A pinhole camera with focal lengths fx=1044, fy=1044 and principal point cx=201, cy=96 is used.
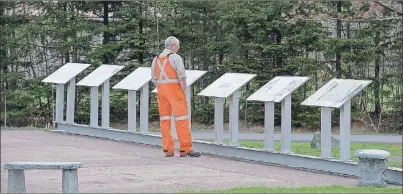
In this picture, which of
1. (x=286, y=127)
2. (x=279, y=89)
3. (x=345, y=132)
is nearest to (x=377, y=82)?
(x=279, y=89)

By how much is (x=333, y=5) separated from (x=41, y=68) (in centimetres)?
783

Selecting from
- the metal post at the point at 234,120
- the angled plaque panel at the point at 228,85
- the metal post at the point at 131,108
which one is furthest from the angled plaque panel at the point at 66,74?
the metal post at the point at 234,120

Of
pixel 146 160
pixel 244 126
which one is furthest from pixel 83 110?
pixel 146 160

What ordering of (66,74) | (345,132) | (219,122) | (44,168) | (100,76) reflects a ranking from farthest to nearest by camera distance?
(66,74)
(100,76)
(219,122)
(345,132)
(44,168)

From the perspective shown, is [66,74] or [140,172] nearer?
[140,172]

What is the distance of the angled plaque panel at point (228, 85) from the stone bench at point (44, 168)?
5.36 metres

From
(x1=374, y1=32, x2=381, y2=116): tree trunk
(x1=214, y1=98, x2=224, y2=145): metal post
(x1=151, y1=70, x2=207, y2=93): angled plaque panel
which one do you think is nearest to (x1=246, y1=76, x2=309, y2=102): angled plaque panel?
(x1=214, y1=98, x2=224, y2=145): metal post

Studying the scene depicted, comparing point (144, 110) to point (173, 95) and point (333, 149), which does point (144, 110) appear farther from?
point (333, 149)

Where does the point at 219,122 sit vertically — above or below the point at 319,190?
above

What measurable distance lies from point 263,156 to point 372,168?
2.89 m

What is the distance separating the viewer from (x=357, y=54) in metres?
25.0

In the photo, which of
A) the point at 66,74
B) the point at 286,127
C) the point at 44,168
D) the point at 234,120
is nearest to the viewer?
the point at 44,168

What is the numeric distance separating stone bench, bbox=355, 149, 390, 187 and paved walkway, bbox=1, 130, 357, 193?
1.01 ft

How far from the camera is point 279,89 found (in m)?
14.8
